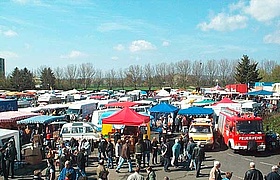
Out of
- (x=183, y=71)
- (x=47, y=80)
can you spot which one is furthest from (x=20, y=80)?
(x=183, y=71)

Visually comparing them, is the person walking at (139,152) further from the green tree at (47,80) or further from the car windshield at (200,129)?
the green tree at (47,80)

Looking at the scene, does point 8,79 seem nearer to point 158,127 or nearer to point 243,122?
point 158,127

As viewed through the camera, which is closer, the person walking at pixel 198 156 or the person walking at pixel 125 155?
the person walking at pixel 198 156

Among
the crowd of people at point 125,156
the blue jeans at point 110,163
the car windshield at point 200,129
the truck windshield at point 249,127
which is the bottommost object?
the blue jeans at point 110,163

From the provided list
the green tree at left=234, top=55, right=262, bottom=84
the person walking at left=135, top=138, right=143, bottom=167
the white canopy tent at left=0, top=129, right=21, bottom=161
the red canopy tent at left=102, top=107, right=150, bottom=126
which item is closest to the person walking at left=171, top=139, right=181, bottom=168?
the person walking at left=135, top=138, right=143, bottom=167

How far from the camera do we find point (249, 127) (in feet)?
58.2

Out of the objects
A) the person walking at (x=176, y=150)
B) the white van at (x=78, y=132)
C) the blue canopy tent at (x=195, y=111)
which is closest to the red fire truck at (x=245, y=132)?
the person walking at (x=176, y=150)

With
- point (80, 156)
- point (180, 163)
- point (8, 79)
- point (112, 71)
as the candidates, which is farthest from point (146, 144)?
point (112, 71)

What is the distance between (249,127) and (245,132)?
435 mm

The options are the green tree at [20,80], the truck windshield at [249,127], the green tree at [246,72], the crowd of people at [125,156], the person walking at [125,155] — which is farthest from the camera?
the green tree at [20,80]

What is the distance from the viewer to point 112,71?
134 meters

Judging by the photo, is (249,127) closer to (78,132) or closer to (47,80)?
(78,132)

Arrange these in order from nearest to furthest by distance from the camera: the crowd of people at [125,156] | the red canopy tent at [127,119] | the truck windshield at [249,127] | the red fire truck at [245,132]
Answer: the crowd of people at [125,156] < the red fire truck at [245,132] < the truck windshield at [249,127] < the red canopy tent at [127,119]

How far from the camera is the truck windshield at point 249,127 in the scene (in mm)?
17578
